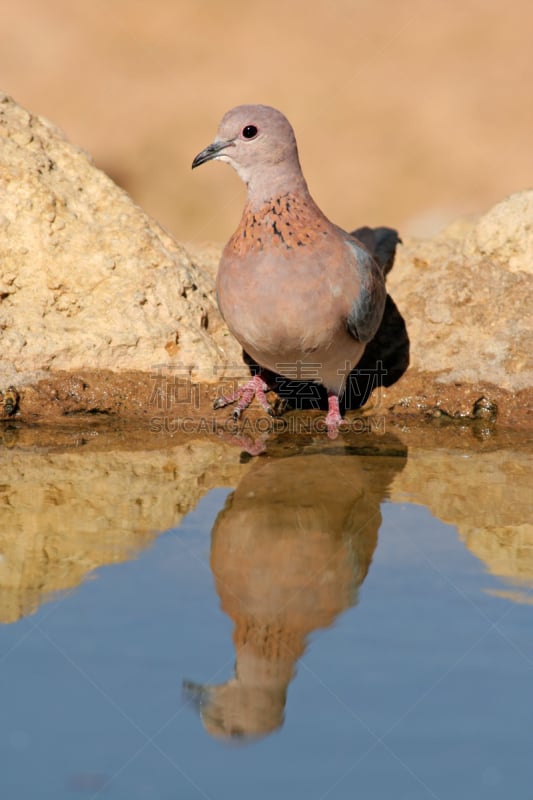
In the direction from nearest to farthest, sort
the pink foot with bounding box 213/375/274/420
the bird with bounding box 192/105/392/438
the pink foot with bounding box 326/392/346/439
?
the bird with bounding box 192/105/392/438 → the pink foot with bounding box 326/392/346/439 → the pink foot with bounding box 213/375/274/420

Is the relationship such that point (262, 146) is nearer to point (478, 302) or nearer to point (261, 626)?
point (478, 302)

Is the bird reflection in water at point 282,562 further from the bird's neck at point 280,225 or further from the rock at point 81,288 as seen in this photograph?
the rock at point 81,288

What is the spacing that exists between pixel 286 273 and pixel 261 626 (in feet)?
7.71

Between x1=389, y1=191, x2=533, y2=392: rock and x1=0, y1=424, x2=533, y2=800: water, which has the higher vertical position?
x1=389, y1=191, x2=533, y2=392: rock

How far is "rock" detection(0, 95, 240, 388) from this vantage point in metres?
6.02

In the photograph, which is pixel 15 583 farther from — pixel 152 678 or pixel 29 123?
pixel 29 123

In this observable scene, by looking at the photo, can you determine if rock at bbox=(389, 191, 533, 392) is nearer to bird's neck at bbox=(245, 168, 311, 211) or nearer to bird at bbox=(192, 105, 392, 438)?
bird at bbox=(192, 105, 392, 438)

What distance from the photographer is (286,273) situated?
17.4 ft

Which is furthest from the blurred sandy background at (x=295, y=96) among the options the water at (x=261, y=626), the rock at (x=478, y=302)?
the water at (x=261, y=626)

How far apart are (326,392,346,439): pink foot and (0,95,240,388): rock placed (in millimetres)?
699

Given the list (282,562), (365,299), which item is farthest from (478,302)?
(282,562)

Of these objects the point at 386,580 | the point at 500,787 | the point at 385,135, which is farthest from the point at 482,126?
the point at 500,787

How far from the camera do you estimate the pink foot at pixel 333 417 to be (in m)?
5.74

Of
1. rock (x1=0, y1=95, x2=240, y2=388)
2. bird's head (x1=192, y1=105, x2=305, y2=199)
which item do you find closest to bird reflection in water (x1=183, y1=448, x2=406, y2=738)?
rock (x1=0, y1=95, x2=240, y2=388)
